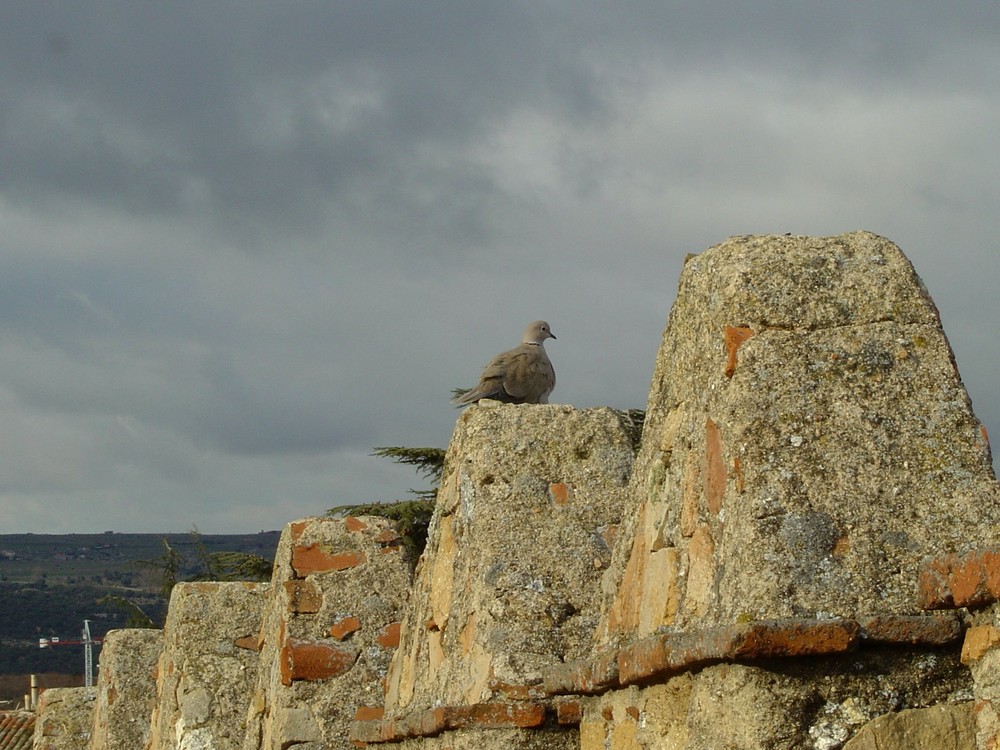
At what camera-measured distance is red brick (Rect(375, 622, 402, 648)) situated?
27.3 feet

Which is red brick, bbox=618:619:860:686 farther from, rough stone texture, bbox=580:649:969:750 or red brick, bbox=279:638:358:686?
red brick, bbox=279:638:358:686

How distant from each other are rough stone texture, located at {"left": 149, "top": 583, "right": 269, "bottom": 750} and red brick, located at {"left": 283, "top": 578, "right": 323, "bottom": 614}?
1.99 metres

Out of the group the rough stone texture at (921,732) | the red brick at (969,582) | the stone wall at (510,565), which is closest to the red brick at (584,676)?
the stone wall at (510,565)

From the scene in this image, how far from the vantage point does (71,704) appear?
16641mm

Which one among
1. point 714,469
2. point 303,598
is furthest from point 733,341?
point 303,598

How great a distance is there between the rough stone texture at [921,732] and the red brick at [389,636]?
493cm

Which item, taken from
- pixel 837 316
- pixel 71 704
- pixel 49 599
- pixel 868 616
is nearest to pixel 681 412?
pixel 837 316

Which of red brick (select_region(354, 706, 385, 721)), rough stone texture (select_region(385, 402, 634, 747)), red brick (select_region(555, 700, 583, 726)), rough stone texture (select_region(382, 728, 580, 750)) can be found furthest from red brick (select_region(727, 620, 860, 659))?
red brick (select_region(354, 706, 385, 721))

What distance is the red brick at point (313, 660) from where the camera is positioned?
8320 mm

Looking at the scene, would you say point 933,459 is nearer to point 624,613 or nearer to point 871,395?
point 871,395

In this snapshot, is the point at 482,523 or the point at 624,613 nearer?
the point at 624,613

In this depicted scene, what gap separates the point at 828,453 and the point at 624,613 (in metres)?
1.00

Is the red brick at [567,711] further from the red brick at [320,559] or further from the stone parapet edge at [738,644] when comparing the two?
the red brick at [320,559]

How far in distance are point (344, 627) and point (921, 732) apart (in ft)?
17.0
